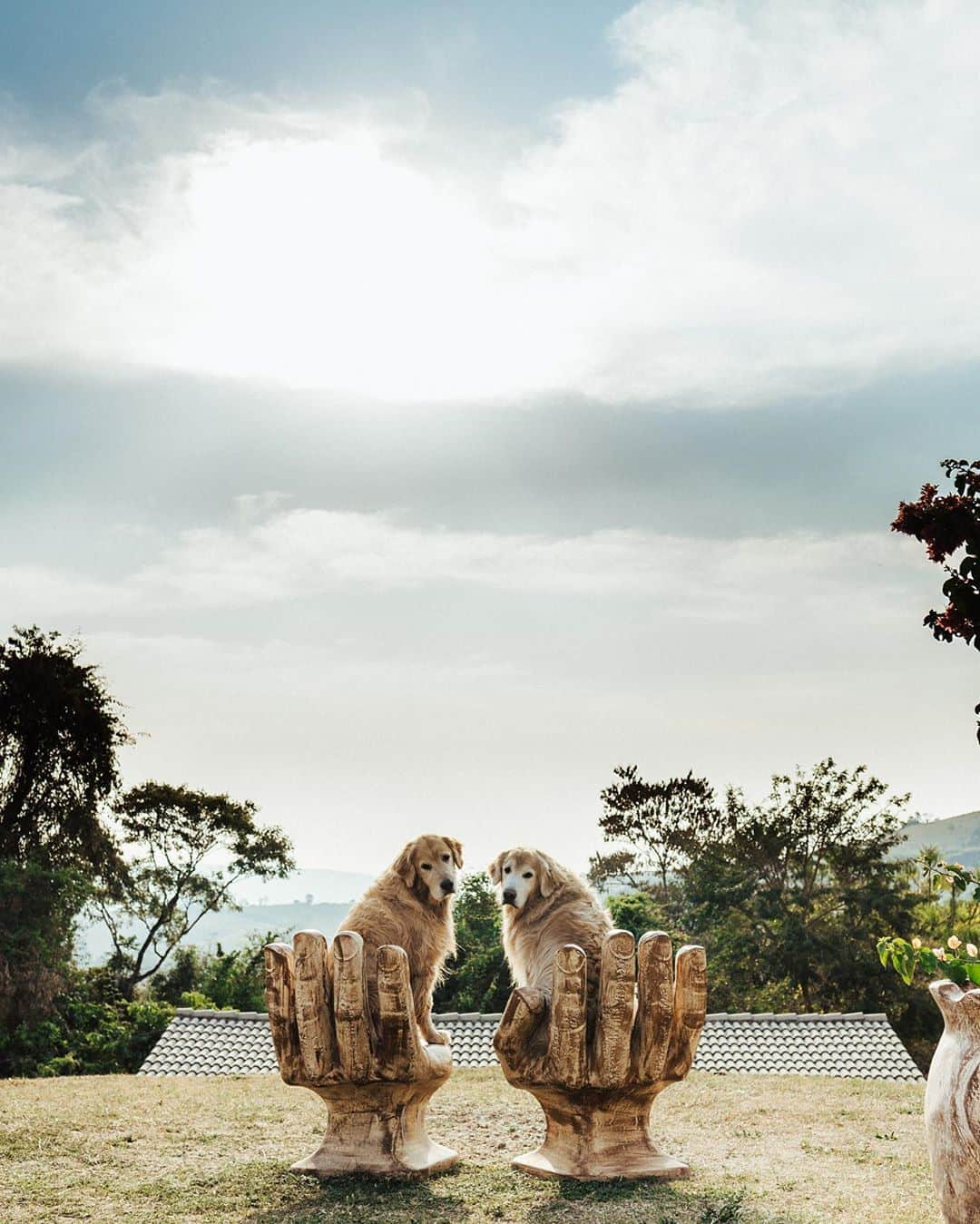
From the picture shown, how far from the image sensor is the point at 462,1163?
8523 mm

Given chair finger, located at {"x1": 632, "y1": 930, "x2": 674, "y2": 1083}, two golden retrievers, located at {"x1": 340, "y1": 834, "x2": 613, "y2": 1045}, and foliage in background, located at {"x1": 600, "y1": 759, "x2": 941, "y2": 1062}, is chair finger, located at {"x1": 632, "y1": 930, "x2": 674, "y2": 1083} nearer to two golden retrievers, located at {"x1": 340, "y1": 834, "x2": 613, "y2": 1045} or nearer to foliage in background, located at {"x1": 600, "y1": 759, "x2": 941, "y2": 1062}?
two golden retrievers, located at {"x1": 340, "y1": 834, "x2": 613, "y2": 1045}

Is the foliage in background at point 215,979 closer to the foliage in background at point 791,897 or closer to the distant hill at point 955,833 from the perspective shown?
the foliage in background at point 791,897

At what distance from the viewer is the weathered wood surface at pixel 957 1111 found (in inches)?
189

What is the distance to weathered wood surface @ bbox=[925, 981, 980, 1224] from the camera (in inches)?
189

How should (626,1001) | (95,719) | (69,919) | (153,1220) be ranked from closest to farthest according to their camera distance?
(153,1220), (626,1001), (69,919), (95,719)

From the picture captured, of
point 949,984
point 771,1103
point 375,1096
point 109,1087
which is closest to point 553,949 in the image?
point 375,1096

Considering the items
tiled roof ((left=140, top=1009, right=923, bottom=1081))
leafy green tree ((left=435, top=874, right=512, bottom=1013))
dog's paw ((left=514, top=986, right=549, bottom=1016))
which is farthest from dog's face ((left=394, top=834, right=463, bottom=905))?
leafy green tree ((left=435, top=874, right=512, bottom=1013))

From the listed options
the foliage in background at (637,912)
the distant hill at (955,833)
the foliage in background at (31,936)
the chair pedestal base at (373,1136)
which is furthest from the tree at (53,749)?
the distant hill at (955,833)

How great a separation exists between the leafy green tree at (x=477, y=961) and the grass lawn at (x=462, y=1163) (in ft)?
35.0

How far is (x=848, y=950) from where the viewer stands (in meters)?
25.8

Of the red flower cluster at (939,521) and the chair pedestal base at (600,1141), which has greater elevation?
the red flower cluster at (939,521)

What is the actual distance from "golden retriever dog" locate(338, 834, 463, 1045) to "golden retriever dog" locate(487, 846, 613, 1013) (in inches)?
15.9

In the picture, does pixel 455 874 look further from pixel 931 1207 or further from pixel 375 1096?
pixel 931 1207

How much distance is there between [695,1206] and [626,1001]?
50.2 inches
